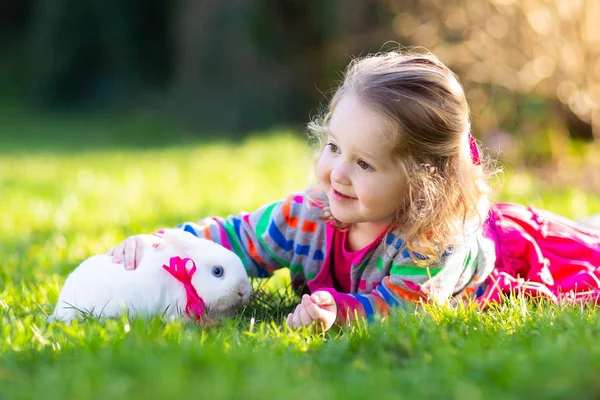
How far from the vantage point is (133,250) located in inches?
109

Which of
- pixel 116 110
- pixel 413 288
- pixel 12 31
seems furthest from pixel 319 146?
pixel 12 31

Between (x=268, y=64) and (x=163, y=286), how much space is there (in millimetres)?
9823

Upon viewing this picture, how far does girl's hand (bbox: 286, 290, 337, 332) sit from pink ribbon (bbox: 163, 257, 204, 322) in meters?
0.32

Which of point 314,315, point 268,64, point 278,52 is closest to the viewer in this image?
point 314,315

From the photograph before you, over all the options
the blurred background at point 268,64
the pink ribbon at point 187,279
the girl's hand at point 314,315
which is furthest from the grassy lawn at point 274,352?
the blurred background at point 268,64

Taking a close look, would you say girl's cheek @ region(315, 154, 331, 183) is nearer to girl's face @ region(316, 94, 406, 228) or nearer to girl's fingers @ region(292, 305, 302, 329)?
girl's face @ region(316, 94, 406, 228)

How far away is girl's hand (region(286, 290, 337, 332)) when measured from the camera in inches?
98.3

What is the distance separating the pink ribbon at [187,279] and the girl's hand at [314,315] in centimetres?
32

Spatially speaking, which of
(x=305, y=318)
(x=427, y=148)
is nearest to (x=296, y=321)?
(x=305, y=318)

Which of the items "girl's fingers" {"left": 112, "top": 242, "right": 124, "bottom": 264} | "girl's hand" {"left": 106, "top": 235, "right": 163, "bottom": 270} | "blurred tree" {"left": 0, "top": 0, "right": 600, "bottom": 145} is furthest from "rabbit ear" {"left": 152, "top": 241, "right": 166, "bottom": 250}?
"blurred tree" {"left": 0, "top": 0, "right": 600, "bottom": 145}

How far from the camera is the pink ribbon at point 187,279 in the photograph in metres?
2.62

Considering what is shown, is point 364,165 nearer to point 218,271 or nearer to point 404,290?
point 404,290

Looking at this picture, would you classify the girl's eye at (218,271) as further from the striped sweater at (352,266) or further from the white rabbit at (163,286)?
the striped sweater at (352,266)

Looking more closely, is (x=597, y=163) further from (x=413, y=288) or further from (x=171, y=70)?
(x=171, y=70)
